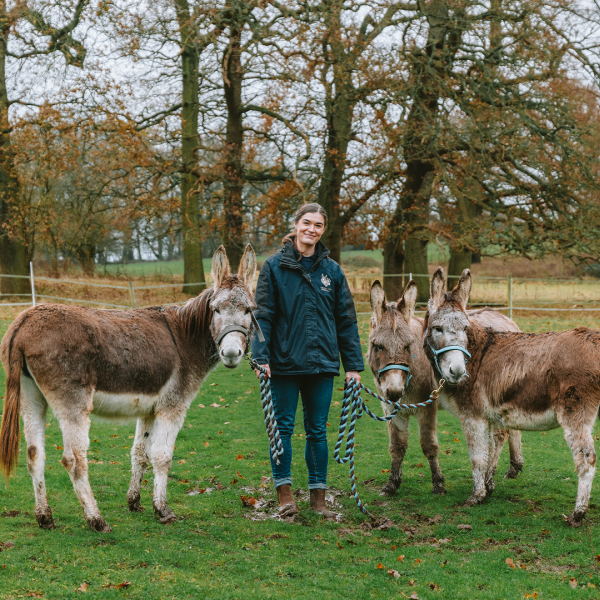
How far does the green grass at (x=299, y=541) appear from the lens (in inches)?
146

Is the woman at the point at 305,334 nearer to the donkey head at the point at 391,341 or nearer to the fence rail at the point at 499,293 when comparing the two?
the donkey head at the point at 391,341

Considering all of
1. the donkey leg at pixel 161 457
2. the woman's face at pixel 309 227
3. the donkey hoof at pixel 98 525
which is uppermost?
the woman's face at pixel 309 227

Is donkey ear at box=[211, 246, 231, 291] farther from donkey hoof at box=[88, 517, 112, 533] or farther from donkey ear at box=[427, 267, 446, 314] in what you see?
donkey hoof at box=[88, 517, 112, 533]

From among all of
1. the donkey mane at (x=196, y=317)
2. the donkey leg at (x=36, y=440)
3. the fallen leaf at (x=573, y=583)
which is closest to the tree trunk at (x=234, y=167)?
the donkey mane at (x=196, y=317)

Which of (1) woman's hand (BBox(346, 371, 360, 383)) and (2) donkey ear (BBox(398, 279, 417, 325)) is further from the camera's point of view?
(2) donkey ear (BBox(398, 279, 417, 325))

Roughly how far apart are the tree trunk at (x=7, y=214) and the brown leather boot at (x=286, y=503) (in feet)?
50.3

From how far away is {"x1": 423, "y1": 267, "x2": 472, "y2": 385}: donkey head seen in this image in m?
4.96

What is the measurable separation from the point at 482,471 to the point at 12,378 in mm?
4126

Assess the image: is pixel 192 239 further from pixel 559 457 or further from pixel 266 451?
pixel 559 457

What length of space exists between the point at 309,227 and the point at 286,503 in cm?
239

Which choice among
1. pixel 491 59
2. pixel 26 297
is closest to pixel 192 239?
pixel 26 297

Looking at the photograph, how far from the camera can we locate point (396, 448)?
5.78 metres

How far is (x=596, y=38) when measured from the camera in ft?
49.6

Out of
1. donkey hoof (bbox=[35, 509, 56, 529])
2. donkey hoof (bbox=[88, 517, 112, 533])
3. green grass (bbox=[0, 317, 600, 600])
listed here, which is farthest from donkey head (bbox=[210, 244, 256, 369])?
donkey hoof (bbox=[35, 509, 56, 529])
